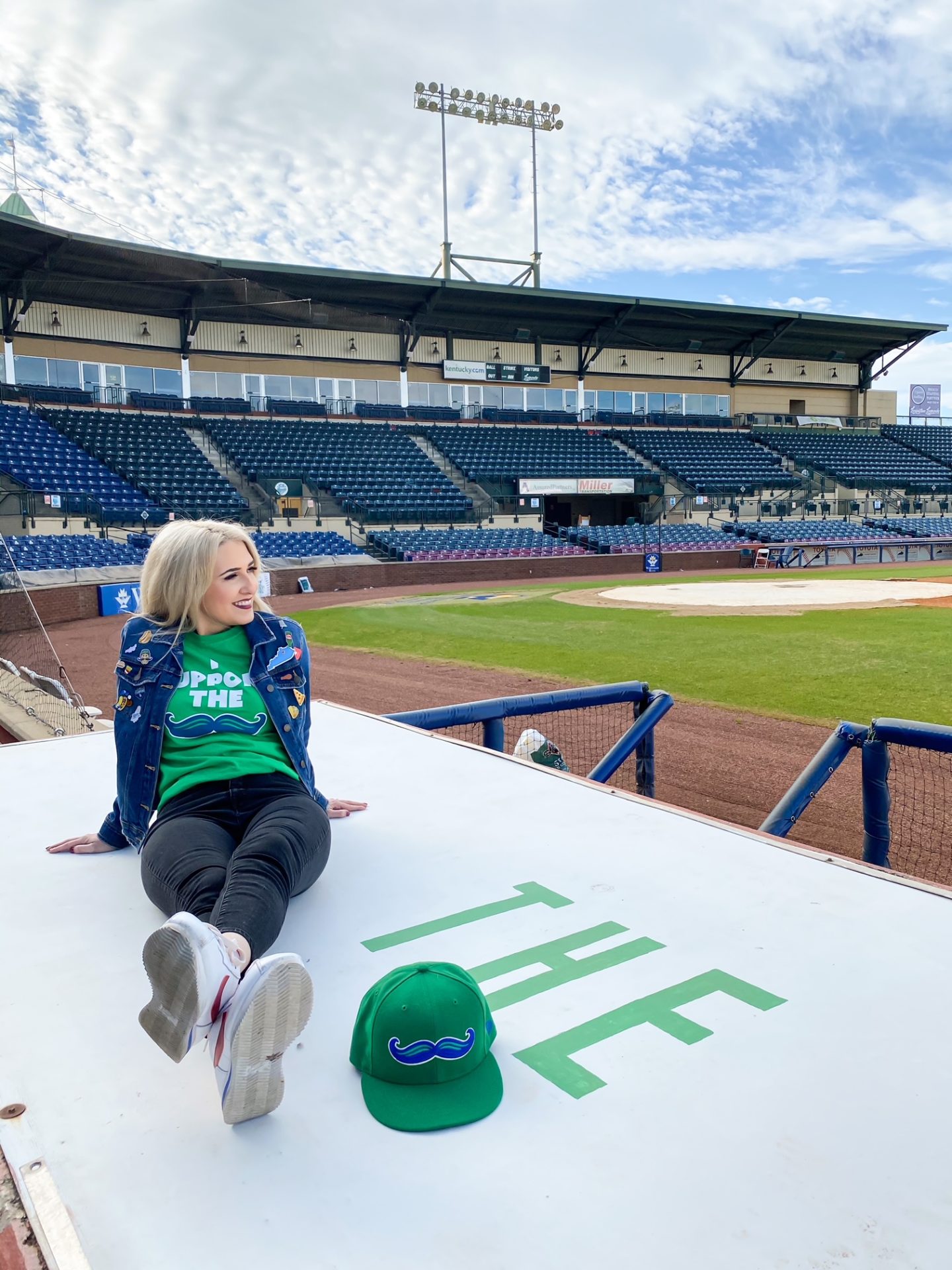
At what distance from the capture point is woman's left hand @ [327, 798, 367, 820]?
3.38 m

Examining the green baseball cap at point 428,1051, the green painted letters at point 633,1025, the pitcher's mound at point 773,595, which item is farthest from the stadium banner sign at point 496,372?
the green baseball cap at point 428,1051

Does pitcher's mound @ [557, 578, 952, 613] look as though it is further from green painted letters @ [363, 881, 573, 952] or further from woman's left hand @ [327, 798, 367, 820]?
green painted letters @ [363, 881, 573, 952]

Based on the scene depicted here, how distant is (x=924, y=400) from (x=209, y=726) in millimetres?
65351

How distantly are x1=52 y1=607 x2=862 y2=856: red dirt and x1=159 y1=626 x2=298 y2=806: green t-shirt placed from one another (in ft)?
10.7

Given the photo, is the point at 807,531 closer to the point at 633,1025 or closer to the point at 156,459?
the point at 156,459

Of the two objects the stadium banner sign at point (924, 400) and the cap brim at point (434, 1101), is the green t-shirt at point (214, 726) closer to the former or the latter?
the cap brim at point (434, 1101)

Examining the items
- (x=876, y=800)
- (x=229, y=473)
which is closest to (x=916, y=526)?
(x=229, y=473)

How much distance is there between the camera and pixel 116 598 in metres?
19.2

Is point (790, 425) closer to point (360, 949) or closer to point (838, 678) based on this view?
point (838, 678)

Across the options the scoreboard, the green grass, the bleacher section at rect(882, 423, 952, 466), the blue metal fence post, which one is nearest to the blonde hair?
the blue metal fence post

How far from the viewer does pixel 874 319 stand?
46594 millimetres

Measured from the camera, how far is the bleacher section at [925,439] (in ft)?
168

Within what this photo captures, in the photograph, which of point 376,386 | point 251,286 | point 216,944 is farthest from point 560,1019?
point 376,386

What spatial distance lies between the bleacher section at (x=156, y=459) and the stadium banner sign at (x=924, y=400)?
46870 millimetres
